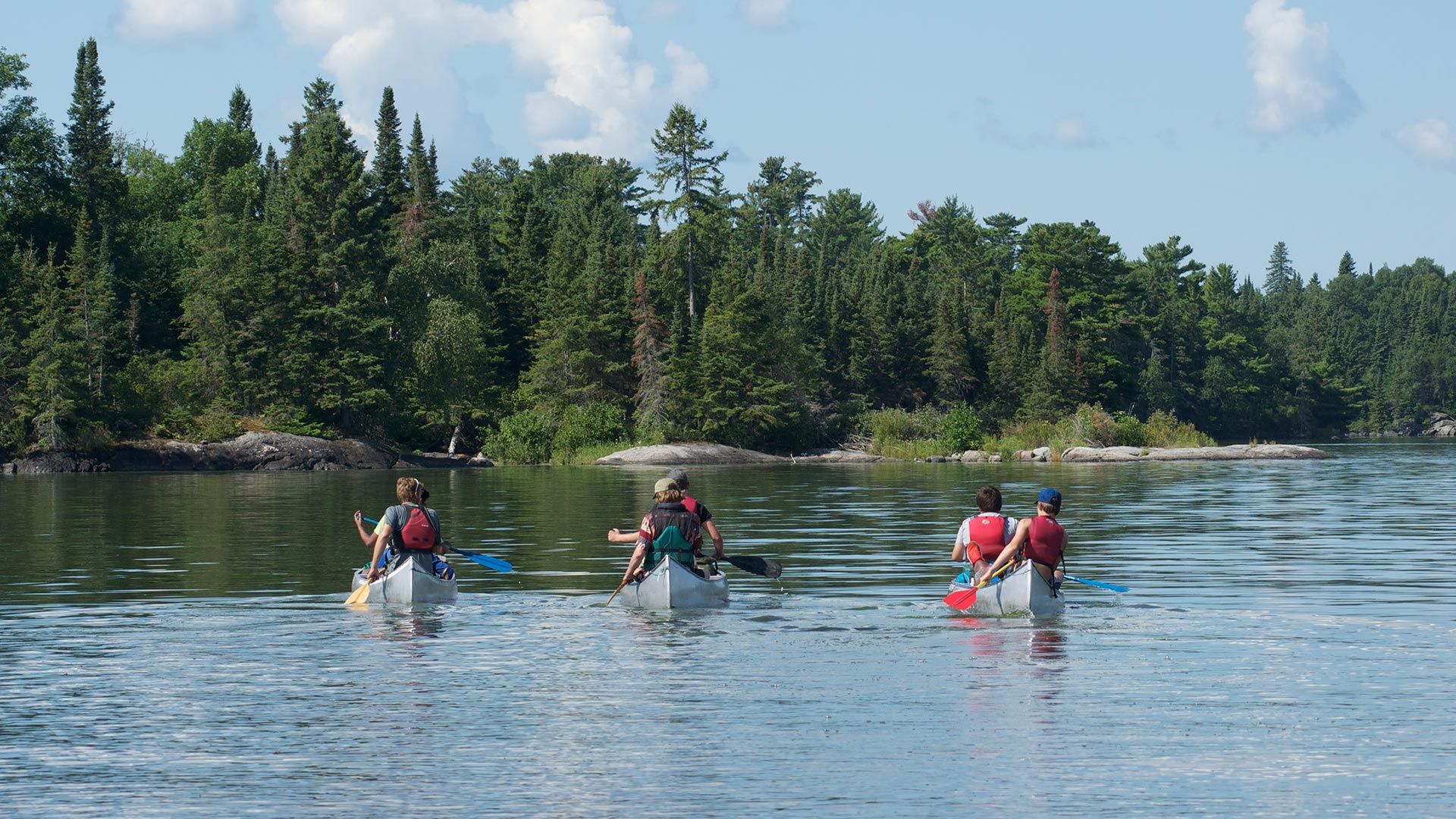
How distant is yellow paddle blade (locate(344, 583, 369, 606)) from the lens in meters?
21.4

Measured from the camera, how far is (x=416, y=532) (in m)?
21.6

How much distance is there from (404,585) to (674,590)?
3.87 m

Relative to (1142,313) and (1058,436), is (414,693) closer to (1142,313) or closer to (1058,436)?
(1058,436)

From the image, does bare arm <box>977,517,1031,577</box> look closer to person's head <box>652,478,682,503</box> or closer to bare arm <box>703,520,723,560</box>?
bare arm <box>703,520,723,560</box>

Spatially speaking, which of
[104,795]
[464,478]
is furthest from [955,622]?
[464,478]

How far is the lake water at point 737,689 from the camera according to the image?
10805mm

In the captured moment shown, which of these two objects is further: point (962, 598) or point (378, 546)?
point (378, 546)

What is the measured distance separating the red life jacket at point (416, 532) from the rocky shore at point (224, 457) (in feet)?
198

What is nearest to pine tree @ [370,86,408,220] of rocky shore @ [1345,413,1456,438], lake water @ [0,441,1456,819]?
lake water @ [0,441,1456,819]

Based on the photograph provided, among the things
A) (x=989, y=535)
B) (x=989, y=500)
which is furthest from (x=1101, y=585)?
(x=989, y=500)

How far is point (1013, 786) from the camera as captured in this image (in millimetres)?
10844

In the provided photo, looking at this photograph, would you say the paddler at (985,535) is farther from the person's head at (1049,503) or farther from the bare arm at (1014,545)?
the person's head at (1049,503)

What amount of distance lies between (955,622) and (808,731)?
6997 millimetres

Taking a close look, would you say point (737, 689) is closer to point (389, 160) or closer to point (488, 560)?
point (488, 560)
